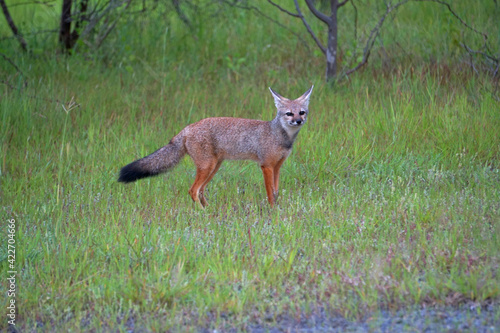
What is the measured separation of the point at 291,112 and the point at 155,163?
1460 mm

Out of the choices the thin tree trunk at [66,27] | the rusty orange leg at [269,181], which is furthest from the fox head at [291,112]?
the thin tree trunk at [66,27]

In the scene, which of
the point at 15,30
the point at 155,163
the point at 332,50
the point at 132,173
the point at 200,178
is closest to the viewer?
the point at 132,173

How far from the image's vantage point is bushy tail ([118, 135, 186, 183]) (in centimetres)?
554

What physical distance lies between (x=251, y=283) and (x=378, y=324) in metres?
0.90

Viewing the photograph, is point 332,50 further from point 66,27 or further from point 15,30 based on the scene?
point 15,30

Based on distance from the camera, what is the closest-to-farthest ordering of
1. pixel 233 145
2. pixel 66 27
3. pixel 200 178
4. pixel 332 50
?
1. pixel 200 178
2. pixel 233 145
3. pixel 332 50
4. pixel 66 27

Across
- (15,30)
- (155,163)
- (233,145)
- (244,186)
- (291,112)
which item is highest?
(15,30)

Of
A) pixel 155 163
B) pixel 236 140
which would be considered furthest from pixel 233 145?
pixel 155 163

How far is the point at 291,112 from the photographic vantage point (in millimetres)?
5945

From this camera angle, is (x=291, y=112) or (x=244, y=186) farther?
(x=244, y=186)

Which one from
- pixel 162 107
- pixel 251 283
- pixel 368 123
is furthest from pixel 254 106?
pixel 251 283

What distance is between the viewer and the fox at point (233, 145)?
586 centimetres

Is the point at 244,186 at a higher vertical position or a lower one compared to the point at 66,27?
lower

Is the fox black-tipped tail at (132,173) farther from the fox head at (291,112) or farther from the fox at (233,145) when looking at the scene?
the fox head at (291,112)
